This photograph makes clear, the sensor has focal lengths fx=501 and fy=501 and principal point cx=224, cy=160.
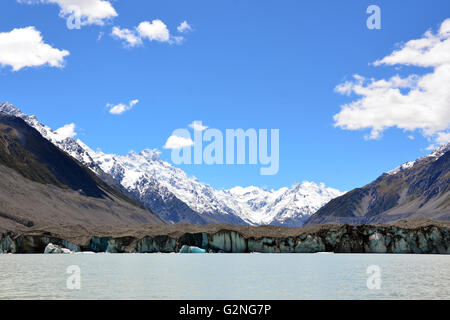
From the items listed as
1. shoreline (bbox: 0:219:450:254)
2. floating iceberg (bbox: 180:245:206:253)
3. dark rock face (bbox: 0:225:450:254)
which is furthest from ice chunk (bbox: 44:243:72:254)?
floating iceberg (bbox: 180:245:206:253)

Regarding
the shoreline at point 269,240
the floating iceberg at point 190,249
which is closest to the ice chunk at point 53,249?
the shoreline at point 269,240

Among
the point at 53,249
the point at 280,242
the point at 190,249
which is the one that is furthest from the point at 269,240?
the point at 53,249

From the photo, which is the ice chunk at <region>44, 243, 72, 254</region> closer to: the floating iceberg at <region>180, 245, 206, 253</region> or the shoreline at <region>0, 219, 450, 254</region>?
the shoreline at <region>0, 219, 450, 254</region>

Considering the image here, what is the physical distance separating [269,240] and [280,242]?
3302mm

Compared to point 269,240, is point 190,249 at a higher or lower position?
lower

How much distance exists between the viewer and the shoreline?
14125 centimetres

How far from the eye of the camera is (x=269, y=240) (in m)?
147

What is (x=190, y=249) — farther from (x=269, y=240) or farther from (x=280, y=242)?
(x=280, y=242)

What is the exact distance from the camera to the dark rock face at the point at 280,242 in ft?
463

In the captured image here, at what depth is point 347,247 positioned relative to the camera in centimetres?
14350

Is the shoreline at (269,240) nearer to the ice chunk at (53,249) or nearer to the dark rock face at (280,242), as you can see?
the dark rock face at (280,242)
